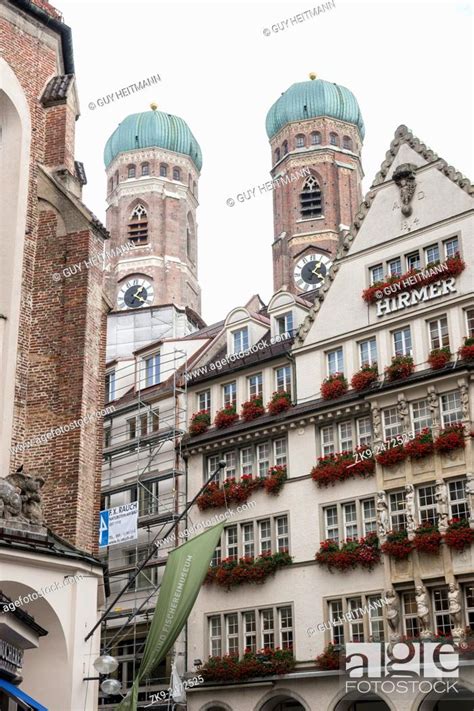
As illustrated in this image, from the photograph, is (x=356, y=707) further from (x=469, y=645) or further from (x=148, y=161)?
(x=148, y=161)

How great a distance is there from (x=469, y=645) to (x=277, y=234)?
1964 inches

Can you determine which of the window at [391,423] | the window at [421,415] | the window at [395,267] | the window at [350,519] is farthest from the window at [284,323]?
the window at [350,519]

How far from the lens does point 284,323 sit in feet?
138

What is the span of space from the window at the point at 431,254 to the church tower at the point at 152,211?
41097 mm

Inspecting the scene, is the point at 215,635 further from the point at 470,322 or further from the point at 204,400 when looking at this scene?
the point at 470,322

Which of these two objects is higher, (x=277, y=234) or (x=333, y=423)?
(x=277, y=234)

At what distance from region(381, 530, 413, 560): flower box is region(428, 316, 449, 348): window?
616 cm

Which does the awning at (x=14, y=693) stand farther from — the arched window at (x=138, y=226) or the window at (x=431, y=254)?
the arched window at (x=138, y=226)

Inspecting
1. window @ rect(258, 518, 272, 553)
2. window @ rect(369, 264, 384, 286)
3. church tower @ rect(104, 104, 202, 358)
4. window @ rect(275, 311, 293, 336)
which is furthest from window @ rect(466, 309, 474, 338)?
church tower @ rect(104, 104, 202, 358)

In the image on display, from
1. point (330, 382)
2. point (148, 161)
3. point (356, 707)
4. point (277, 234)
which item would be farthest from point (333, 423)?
point (148, 161)

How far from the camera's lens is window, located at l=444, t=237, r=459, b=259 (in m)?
35.8

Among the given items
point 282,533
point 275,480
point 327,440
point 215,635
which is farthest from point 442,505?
point 215,635

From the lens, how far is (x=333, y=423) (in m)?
37.0

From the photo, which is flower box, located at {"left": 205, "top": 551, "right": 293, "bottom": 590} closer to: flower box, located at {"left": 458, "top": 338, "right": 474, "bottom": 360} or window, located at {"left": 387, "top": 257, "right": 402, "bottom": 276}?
flower box, located at {"left": 458, "top": 338, "right": 474, "bottom": 360}
